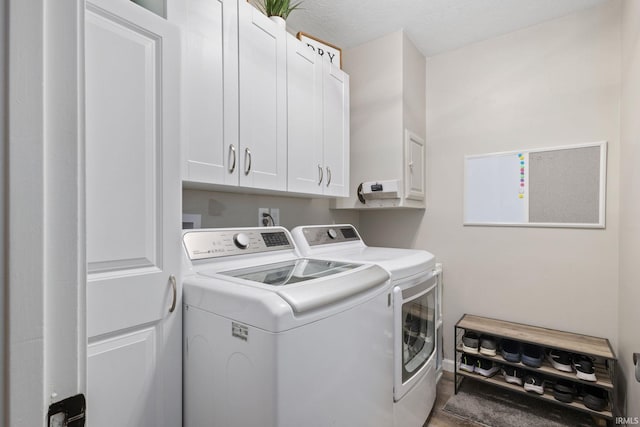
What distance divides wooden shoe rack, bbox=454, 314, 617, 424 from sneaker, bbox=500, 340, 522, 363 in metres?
0.03

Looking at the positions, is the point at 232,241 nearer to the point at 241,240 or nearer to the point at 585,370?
the point at 241,240

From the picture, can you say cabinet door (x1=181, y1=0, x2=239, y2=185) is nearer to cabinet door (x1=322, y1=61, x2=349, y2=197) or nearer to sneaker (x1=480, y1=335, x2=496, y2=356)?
cabinet door (x1=322, y1=61, x2=349, y2=197)

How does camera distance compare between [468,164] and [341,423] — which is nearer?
[341,423]

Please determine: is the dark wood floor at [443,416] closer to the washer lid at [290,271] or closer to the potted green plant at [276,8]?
the washer lid at [290,271]

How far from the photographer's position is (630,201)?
1.61 meters

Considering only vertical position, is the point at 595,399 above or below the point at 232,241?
below

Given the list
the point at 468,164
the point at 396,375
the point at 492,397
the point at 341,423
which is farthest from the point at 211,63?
the point at 492,397

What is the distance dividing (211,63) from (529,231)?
235cm

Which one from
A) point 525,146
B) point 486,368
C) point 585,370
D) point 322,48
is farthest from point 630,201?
point 322,48

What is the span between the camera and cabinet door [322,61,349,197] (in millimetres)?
2088

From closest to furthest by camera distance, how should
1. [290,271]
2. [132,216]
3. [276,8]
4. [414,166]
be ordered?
[132,216] < [290,271] < [276,8] < [414,166]

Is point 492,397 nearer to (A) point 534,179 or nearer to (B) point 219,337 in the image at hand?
(A) point 534,179

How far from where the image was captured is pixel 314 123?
1979mm

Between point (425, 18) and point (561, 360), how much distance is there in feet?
7.98
